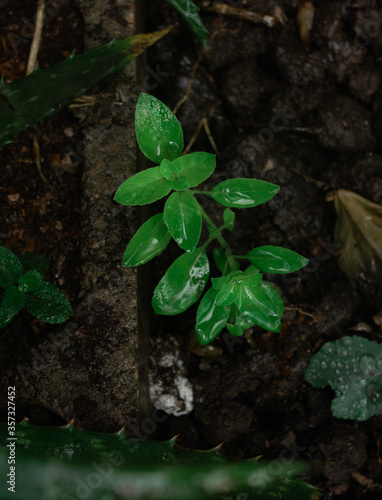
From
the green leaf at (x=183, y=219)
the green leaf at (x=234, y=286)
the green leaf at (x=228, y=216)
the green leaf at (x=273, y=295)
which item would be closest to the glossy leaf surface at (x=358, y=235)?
the green leaf at (x=273, y=295)

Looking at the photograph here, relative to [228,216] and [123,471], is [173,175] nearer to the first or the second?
[228,216]

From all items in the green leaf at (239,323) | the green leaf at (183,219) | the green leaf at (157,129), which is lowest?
the green leaf at (239,323)

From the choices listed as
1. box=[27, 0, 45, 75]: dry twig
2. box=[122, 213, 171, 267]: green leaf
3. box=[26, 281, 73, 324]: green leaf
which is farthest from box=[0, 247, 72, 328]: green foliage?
box=[27, 0, 45, 75]: dry twig

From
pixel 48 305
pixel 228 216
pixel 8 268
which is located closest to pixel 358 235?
pixel 228 216

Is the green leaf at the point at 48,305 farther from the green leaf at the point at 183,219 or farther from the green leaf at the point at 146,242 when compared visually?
the green leaf at the point at 183,219

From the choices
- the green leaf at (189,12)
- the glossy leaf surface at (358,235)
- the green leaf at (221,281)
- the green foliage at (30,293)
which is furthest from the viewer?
the glossy leaf surface at (358,235)

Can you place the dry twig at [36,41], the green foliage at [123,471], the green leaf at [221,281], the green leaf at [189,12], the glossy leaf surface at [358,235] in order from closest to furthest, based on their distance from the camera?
the green foliage at [123,471], the green leaf at [221,281], the green leaf at [189,12], the dry twig at [36,41], the glossy leaf surface at [358,235]

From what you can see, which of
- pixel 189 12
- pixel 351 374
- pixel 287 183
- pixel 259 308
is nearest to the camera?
pixel 259 308

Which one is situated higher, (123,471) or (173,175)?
(173,175)
